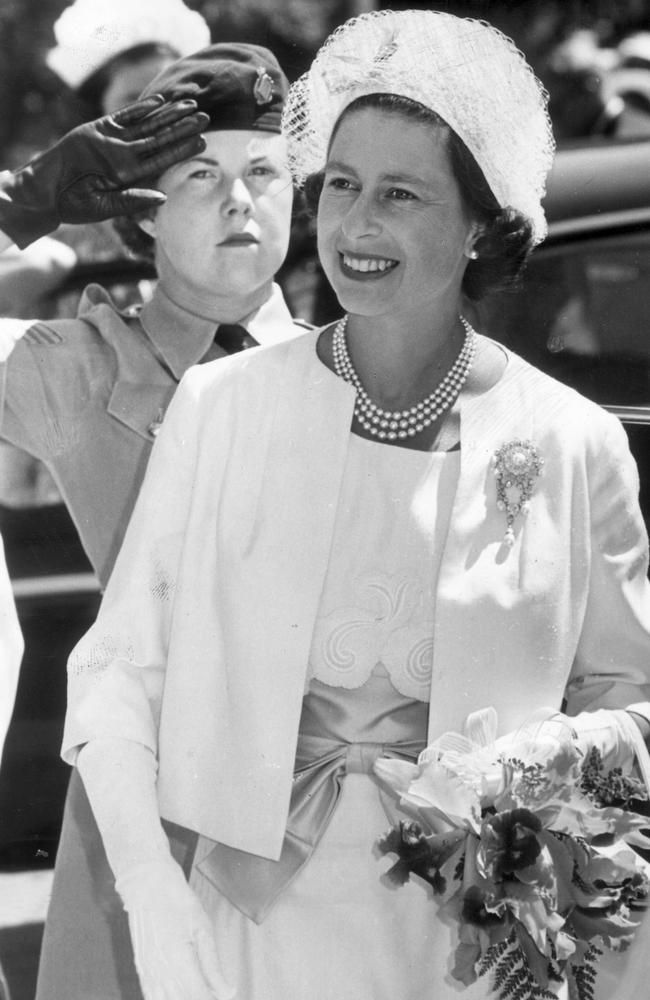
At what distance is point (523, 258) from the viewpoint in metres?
2.78

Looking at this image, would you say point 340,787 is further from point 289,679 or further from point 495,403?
point 495,403

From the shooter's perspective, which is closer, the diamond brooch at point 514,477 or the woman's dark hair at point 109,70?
the diamond brooch at point 514,477

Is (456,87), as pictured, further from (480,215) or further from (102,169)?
(102,169)

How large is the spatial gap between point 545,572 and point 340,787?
1.52 feet

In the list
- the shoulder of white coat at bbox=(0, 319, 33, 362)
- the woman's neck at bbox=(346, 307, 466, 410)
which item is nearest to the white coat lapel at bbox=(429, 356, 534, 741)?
the woman's neck at bbox=(346, 307, 466, 410)

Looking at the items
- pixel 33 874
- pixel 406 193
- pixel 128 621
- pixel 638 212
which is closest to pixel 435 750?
pixel 128 621

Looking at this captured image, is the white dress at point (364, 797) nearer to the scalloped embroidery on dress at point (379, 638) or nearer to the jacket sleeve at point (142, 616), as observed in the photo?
the scalloped embroidery on dress at point (379, 638)

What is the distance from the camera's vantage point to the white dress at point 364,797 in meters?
2.53

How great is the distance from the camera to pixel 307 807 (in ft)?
8.37

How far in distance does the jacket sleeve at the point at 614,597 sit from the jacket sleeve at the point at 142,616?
0.66 metres

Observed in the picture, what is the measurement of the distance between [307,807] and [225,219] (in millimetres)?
1125

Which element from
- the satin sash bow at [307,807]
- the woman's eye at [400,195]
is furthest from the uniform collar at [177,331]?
the satin sash bow at [307,807]

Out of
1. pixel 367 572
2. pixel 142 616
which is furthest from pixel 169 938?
pixel 367 572

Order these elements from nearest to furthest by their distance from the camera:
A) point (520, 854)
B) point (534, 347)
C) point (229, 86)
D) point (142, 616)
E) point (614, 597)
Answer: point (520, 854) < point (142, 616) < point (614, 597) < point (229, 86) < point (534, 347)
